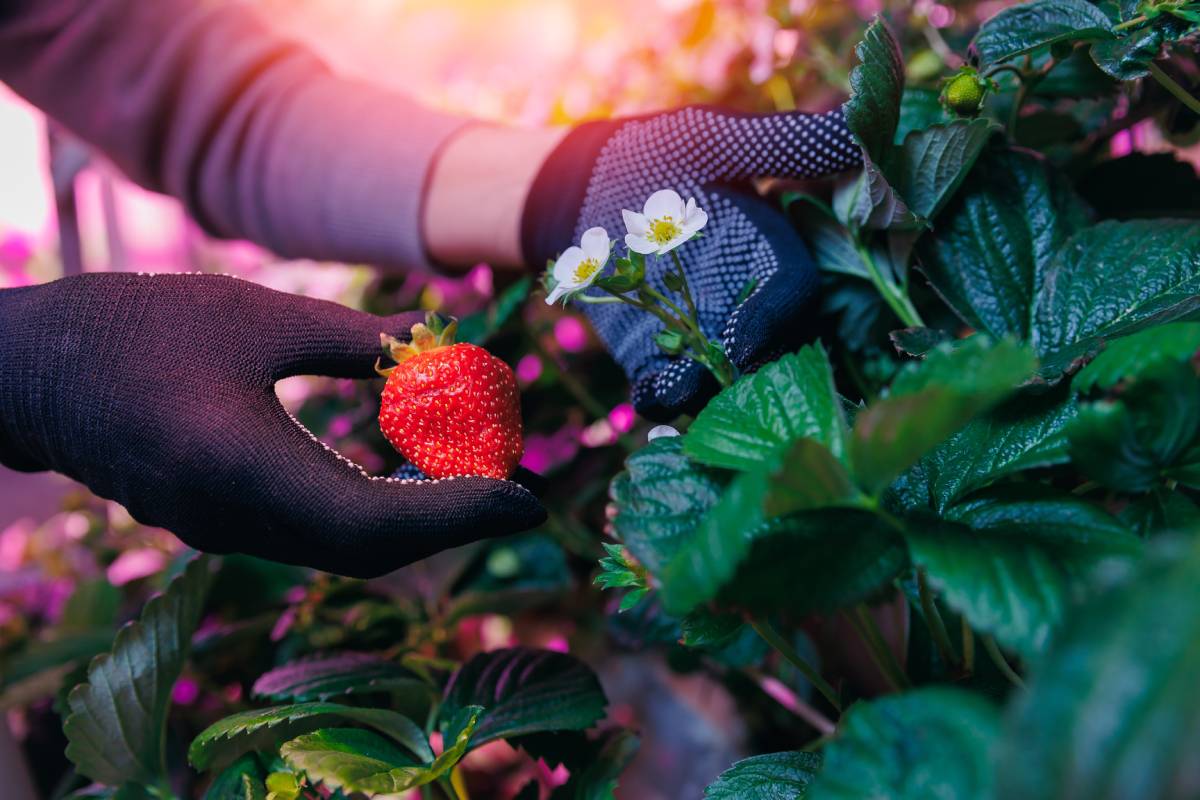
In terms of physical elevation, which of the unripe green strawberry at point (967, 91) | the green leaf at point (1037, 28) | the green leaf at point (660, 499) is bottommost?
the green leaf at point (660, 499)

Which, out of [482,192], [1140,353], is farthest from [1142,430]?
[482,192]

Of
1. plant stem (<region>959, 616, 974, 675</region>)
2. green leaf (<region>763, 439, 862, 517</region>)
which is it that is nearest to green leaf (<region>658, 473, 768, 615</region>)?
green leaf (<region>763, 439, 862, 517</region>)

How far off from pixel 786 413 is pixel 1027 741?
0.53 ft

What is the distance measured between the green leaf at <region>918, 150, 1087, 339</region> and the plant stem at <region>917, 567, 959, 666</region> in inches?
7.1

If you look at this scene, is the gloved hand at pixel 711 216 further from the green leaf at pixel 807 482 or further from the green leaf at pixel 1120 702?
the green leaf at pixel 1120 702

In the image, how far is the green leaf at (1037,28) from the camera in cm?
43

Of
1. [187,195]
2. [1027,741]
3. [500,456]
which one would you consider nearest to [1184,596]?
[1027,741]

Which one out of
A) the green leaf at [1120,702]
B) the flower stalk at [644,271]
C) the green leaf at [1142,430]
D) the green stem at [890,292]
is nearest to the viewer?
the green leaf at [1120,702]

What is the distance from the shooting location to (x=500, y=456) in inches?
19.0

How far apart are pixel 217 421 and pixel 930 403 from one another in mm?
363

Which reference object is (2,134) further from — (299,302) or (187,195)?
(299,302)

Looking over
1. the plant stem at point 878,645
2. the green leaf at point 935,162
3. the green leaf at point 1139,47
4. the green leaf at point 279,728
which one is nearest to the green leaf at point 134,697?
the green leaf at point 279,728

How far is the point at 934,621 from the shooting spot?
40cm

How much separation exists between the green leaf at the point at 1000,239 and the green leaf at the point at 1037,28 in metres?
0.08
